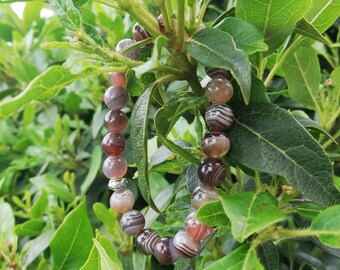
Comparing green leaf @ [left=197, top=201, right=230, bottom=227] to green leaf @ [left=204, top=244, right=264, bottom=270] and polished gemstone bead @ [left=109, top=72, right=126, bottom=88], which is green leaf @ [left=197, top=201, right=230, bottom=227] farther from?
polished gemstone bead @ [left=109, top=72, right=126, bottom=88]

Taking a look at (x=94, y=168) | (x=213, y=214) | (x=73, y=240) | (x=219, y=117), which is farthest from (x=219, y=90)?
(x=94, y=168)

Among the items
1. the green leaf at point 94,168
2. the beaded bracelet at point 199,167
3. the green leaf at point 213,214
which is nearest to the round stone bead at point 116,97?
the beaded bracelet at point 199,167

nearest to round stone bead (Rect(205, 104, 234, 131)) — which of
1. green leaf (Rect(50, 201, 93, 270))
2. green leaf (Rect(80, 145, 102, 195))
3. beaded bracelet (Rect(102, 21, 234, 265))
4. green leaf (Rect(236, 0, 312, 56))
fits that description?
beaded bracelet (Rect(102, 21, 234, 265))

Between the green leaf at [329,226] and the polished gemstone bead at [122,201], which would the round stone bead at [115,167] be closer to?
the polished gemstone bead at [122,201]

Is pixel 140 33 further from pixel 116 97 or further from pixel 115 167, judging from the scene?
pixel 115 167

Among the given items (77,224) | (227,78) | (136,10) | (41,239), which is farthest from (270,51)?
(41,239)

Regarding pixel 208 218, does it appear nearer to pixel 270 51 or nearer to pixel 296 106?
pixel 270 51
